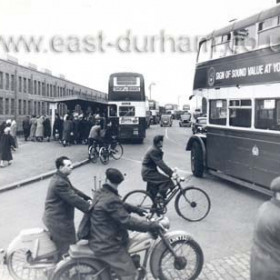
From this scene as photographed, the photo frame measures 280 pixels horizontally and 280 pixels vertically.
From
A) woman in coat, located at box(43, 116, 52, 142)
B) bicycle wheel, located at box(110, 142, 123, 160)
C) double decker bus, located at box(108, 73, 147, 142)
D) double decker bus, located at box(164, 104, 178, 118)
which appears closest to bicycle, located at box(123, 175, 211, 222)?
bicycle wheel, located at box(110, 142, 123, 160)

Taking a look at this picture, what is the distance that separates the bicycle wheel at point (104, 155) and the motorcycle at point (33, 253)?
39.7ft

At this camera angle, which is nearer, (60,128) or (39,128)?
(60,128)

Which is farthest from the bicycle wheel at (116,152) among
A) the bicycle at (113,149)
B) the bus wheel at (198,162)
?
the bus wheel at (198,162)

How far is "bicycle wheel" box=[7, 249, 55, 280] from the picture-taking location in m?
5.63

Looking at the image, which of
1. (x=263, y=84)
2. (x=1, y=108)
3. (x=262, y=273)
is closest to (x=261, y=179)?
(x=263, y=84)

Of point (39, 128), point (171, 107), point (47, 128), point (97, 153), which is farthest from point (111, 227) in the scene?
point (171, 107)

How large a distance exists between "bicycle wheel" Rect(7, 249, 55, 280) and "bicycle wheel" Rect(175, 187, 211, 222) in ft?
11.4

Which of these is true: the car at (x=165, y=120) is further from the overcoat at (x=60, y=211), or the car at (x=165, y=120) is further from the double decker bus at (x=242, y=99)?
the overcoat at (x=60, y=211)

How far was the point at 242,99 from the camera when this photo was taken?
11781 millimetres

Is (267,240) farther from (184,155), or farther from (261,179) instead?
(184,155)

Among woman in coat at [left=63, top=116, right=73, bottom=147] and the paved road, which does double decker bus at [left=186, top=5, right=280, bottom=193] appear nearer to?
the paved road

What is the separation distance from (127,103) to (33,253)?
2215 centimetres

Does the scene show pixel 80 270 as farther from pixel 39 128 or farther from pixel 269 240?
pixel 39 128

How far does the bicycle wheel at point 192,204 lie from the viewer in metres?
8.77
